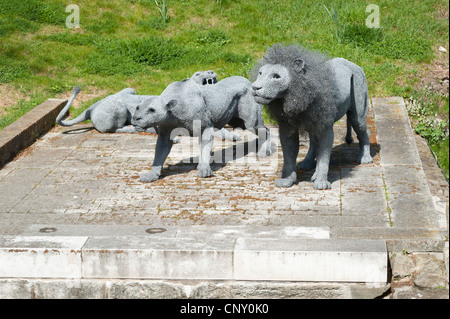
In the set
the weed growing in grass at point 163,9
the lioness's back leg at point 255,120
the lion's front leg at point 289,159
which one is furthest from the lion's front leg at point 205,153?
the weed growing in grass at point 163,9

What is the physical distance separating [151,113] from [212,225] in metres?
1.60

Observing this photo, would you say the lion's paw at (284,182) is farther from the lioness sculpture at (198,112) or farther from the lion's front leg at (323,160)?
the lioness sculpture at (198,112)

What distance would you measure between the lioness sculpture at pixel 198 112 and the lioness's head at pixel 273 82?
1061 millimetres

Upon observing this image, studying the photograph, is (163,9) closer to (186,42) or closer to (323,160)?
(186,42)

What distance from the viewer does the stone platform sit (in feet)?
17.7

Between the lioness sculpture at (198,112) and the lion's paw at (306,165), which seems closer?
the lioness sculpture at (198,112)

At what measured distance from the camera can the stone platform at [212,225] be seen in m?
5.39

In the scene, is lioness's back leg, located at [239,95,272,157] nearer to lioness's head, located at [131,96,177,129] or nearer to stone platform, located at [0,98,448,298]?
stone platform, located at [0,98,448,298]

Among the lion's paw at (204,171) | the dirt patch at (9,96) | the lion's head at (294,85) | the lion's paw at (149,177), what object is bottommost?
the dirt patch at (9,96)

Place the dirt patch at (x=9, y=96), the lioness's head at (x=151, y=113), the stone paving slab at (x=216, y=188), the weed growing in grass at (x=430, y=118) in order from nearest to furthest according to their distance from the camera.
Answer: the stone paving slab at (x=216, y=188), the lioness's head at (x=151, y=113), the weed growing in grass at (x=430, y=118), the dirt patch at (x=9, y=96)

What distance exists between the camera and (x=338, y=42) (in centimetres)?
1204
